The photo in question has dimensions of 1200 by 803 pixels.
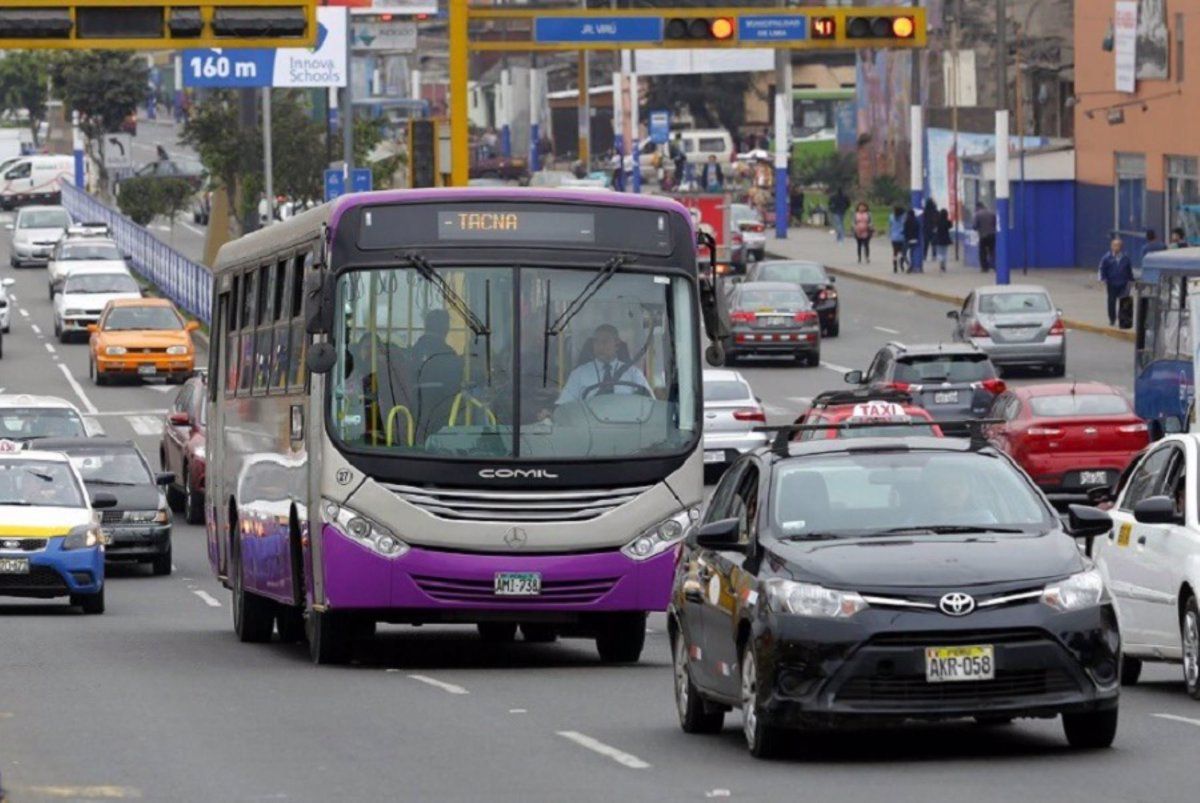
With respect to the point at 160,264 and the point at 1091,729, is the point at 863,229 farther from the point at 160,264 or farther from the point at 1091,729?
the point at 1091,729

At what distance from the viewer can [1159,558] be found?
17266mm

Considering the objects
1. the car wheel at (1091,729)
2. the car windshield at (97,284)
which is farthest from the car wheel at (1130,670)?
the car windshield at (97,284)

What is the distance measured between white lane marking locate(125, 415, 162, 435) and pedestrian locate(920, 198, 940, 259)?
29781 millimetres

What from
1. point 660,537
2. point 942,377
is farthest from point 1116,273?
point 660,537

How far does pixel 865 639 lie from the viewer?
1251 cm

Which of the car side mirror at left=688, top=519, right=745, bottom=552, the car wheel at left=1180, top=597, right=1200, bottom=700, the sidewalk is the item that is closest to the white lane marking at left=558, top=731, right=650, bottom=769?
the car side mirror at left=688, top=519, right=745, bottom=552

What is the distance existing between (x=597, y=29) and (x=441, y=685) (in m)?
36.3

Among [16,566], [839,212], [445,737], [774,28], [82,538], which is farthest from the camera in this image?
[839,212]

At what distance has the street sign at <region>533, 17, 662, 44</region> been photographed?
52.1 m

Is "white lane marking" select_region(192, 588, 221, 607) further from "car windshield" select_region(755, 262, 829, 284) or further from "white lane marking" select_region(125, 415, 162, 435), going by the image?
"car windshield" select_region(755, 262, 829, 284)

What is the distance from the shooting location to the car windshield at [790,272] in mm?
59969

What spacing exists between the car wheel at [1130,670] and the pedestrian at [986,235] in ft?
179

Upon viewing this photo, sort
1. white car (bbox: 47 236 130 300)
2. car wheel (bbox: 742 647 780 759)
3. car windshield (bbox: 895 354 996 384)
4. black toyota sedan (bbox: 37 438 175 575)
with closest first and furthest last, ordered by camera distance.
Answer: car wheel (bbox: 742 647 780 759) < black toyota sedan (bbox: 37 438 175 575) < car windshield (bbox: 895 354 996 384) < white car (bbox: 47 236 130 300)

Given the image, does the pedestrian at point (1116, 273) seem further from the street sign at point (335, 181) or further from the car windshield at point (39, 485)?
the car windshield at point (39, 485)
